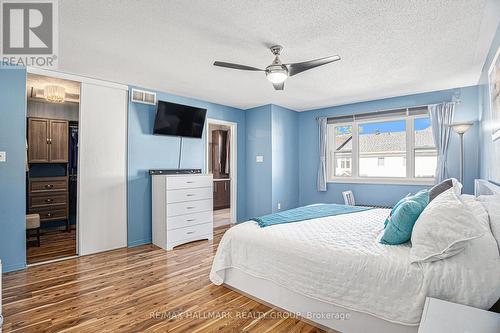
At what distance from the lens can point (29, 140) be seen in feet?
14.8

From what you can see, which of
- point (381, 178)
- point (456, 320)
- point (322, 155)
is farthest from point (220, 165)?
point (456, 320)

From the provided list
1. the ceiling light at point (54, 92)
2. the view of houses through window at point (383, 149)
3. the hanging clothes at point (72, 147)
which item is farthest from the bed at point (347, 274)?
the hanging clothes at point (72, 147)

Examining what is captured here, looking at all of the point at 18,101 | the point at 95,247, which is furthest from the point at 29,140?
the point at 95,247

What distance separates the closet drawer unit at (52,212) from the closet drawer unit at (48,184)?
323 mm

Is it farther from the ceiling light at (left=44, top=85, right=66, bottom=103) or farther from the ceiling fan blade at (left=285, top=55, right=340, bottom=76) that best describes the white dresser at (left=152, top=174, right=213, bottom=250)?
the ceiling fan blade at (left=285, top=55, right=340, bottom=76)

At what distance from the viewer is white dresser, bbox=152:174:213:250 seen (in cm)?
388

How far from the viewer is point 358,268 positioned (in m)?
1.77

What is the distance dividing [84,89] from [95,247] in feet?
7.11

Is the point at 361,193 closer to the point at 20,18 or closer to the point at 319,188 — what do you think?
the point at 319,188

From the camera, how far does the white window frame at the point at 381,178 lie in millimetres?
4547

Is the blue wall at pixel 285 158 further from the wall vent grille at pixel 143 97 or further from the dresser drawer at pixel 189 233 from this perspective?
the wall vent grille at pixel 143 97

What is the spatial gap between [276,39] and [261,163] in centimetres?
307

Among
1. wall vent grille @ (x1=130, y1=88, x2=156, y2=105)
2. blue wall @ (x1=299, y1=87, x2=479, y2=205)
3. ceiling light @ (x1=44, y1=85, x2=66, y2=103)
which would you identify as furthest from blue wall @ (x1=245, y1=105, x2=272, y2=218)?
ceiling light @ (x1=44, y1=85, x2=66, y2=103)

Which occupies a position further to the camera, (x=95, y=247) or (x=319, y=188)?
(x=319, y=188)
